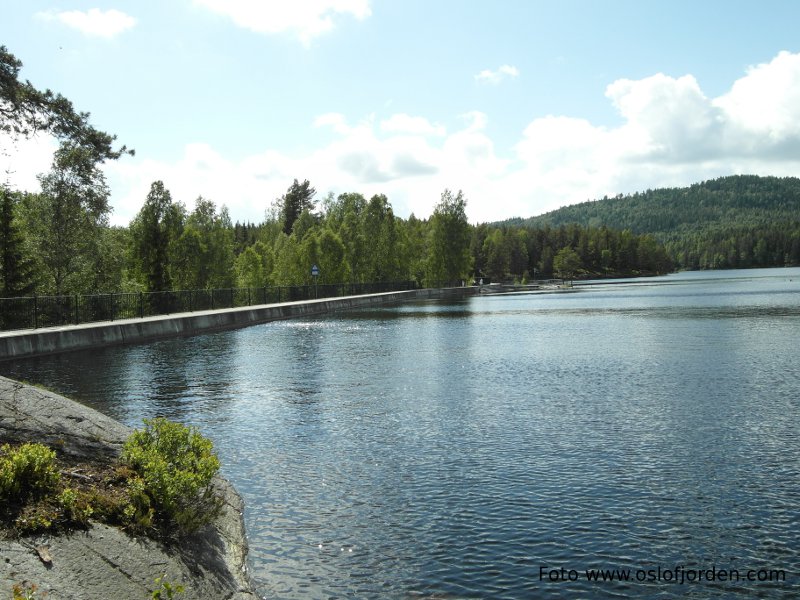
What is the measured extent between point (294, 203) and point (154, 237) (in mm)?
83520

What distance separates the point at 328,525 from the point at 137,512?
8.04 ft

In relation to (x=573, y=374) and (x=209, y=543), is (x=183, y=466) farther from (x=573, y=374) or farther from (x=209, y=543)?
(x=573, y=374)

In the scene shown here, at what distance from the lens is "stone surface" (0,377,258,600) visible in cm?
564

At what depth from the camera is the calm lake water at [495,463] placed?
723cm

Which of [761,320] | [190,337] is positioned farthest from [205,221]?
[761,320]

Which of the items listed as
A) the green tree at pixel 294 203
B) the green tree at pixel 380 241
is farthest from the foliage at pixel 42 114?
the green tree at pixel 294 203

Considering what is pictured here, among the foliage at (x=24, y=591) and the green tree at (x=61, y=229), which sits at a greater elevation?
the green tree at (x=61, y=229)

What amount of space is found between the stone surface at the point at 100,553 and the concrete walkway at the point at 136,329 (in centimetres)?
1910

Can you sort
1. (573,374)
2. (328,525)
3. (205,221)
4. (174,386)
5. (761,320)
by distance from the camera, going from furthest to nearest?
(205,221)
(761,320)
(573,374)
(174,386)
(328,525)

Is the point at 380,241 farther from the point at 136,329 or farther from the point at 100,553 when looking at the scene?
the point at 100,553

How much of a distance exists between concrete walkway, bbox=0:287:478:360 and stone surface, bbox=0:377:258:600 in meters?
19.1

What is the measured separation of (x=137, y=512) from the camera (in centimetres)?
673

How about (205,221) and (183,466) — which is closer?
(183,466)

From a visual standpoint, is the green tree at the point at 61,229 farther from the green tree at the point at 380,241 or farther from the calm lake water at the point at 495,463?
the green tree at the point at 380,241
